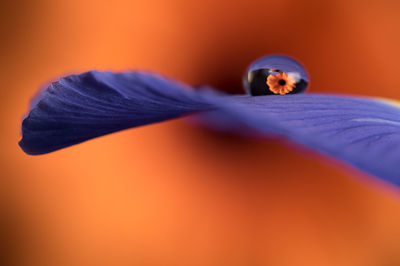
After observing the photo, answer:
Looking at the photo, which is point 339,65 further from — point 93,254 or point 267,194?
point 93,254

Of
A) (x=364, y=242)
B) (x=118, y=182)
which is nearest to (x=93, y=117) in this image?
(x=118, y=182)

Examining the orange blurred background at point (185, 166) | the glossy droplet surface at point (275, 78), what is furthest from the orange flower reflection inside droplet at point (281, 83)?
the orange blurred background at point (185, 166)

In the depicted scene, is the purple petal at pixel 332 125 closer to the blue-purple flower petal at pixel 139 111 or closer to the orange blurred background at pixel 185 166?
the blue-purple flower petal at pixel 139 111

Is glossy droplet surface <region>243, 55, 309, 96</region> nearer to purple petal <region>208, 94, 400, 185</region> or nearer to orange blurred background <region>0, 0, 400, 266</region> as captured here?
purple petal <region>208, 94, 400, 185</region>

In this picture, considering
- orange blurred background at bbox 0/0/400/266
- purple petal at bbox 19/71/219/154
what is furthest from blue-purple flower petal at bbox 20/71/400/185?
orange blurred background at bbox 0/0/400/266

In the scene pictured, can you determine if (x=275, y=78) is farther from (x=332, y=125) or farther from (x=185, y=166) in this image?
(x=185, y=166)

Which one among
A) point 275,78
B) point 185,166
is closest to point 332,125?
point 275,78
